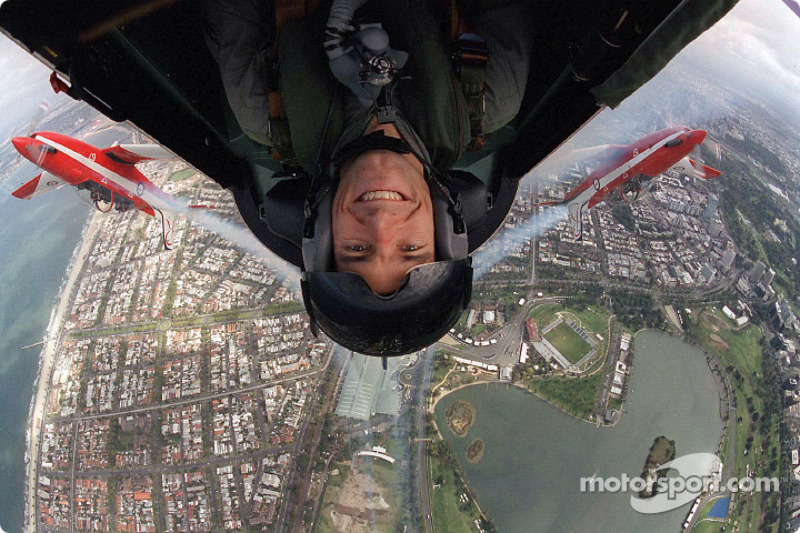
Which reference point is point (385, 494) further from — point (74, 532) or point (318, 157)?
point (318, 157)

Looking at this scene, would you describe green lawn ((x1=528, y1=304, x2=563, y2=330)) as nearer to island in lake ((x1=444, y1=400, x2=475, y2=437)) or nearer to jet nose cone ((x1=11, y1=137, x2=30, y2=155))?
island in lake ((x1=444, y1=400, x2=475, y2=437))

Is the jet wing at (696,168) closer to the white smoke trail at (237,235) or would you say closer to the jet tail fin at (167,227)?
the white smoke trail at (237,235)

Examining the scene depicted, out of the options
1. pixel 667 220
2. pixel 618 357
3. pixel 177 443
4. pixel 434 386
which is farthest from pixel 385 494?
pixel 667 220

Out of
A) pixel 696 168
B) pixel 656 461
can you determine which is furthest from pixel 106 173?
pixel 656 461

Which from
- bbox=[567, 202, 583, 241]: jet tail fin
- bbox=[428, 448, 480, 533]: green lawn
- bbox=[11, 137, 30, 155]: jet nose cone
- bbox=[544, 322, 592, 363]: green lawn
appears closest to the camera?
bbox=[11, 137, 30, 155]: jet nose cone

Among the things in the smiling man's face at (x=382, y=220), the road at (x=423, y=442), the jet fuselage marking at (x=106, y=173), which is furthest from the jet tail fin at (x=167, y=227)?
the smiling man's face at (x=382, y=220)

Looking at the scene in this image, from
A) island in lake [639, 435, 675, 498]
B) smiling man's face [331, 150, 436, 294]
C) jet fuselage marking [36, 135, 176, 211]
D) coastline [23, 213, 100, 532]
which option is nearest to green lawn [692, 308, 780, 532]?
island in lake [639, 435, 675, 498]

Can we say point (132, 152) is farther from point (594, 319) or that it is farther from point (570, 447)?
point (570, 447)

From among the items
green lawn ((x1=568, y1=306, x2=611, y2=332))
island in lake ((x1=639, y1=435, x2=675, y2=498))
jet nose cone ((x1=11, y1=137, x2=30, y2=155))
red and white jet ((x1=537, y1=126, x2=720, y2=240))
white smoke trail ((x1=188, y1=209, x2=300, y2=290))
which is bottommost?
white smoke trail ((x1=188, y1=209, x2=300, y2=290))
